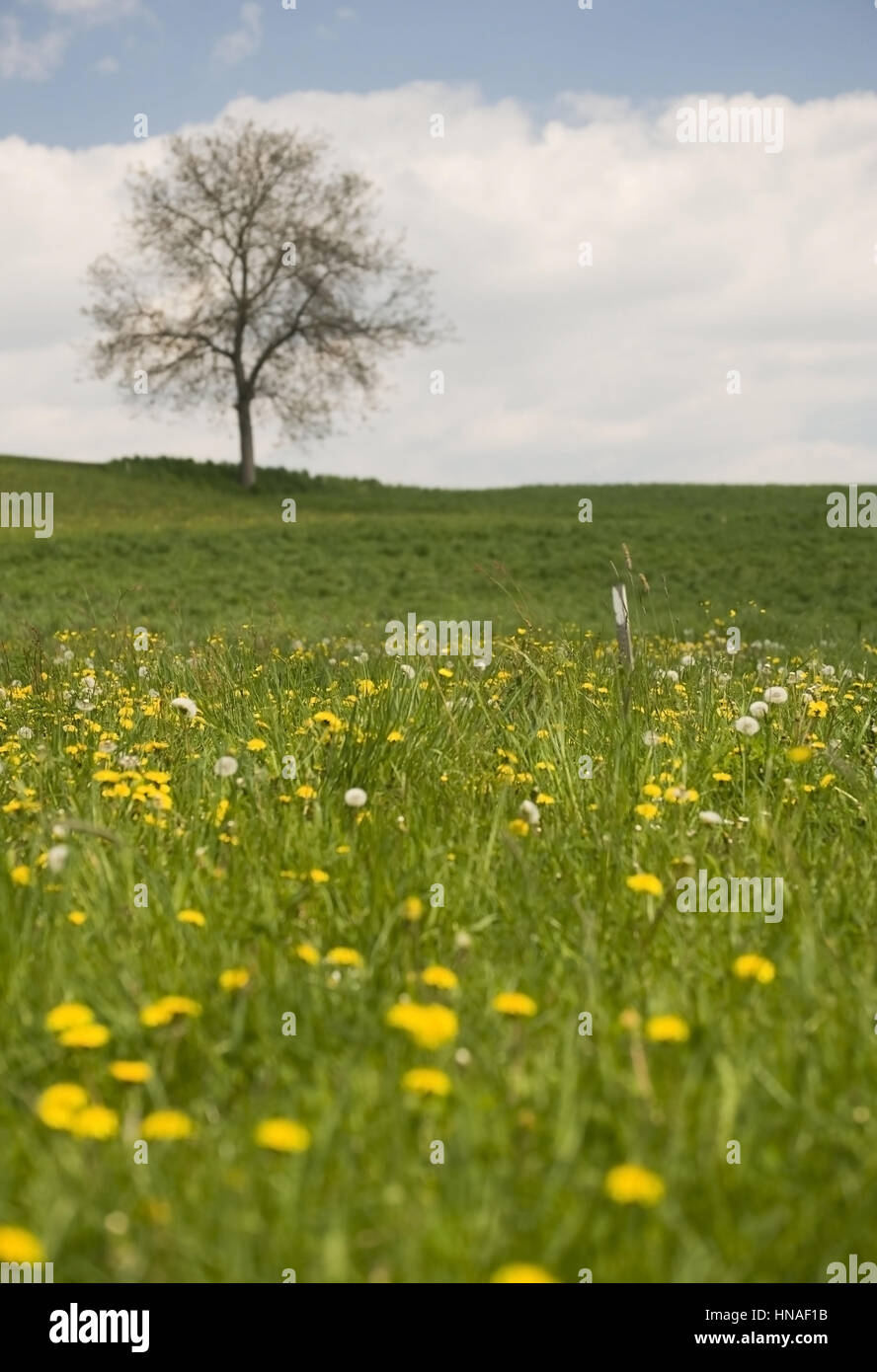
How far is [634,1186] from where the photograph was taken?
5.49 ft

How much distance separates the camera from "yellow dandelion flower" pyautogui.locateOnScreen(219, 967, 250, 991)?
2.41 meters

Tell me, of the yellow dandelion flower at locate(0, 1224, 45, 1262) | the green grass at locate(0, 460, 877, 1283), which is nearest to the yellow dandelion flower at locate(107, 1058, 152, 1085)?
the green grass at locate(0, 460, 877, 1283)

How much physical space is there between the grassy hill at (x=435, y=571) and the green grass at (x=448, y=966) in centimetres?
624

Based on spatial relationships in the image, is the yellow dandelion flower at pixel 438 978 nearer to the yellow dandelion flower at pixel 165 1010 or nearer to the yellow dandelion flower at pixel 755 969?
the yellow dandelion flower at pixel 165 1010

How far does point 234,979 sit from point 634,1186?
1041mm

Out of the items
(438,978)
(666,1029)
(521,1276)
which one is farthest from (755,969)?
(521,1276)

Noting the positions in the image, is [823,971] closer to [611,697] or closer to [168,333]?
[611,697]

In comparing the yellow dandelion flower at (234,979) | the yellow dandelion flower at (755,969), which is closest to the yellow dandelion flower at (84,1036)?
the yellow dandelion flower at (234,979)

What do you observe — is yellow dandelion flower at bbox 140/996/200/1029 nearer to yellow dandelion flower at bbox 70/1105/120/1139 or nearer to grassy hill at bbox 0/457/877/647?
yellow dandelion flower at bbox 70/1105/120/1139

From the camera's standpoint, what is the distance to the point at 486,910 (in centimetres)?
323

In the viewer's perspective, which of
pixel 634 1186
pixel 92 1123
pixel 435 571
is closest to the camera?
pixel 634 1186

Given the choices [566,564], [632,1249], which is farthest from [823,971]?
[566,564]

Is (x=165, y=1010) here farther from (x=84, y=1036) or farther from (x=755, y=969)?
(x=755, y=969)

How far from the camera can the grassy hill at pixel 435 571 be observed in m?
17.5
